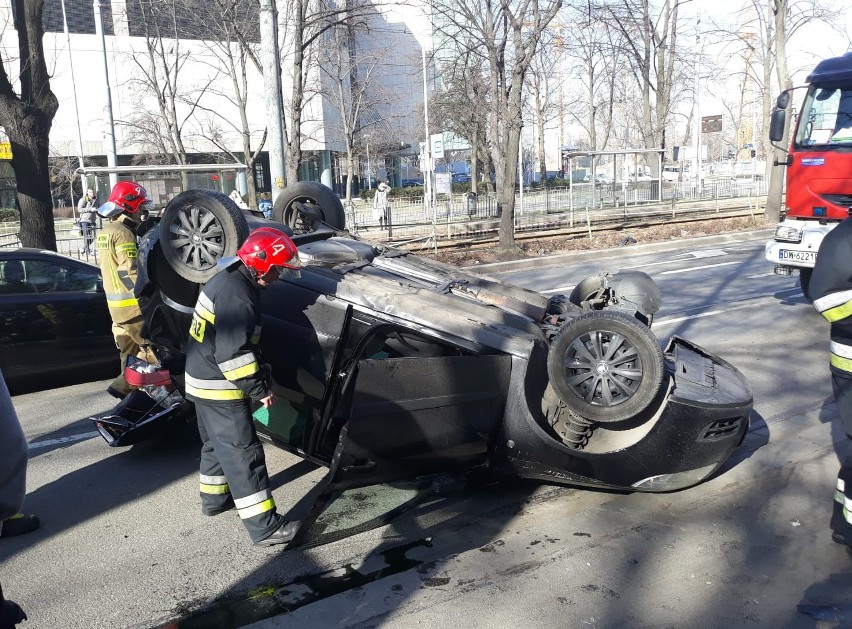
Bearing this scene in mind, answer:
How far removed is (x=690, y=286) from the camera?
11812 millimetres

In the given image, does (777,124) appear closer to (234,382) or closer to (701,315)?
(701,315)

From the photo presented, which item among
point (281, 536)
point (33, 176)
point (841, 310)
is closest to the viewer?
point (841, 310)

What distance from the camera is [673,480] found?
4203mm

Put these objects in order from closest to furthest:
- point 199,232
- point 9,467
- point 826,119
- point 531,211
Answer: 1. point 9,467
2. point 199,232
3. point 826,119
4. point 531,211

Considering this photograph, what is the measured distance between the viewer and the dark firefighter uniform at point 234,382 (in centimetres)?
382

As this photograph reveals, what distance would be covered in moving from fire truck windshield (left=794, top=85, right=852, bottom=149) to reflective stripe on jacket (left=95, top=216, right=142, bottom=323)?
8.57 m

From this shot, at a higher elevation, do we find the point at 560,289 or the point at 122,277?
the point at 122,277

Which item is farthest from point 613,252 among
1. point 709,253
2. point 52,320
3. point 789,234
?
point 52,320

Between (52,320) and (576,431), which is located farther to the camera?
(52,320)

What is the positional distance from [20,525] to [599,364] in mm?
3361

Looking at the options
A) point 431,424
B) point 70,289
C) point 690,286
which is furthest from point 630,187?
point 431,424

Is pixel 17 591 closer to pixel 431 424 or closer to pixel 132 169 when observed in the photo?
pixel 431 424

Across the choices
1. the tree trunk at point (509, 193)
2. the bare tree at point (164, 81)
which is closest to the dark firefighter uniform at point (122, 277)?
the tree trunk at point (509, 193)

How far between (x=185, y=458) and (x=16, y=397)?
2.72 metres
